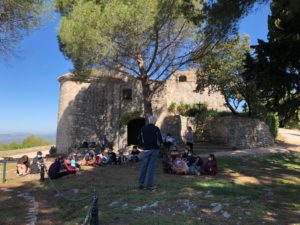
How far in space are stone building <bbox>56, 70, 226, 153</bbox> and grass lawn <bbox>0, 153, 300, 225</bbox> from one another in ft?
37.8

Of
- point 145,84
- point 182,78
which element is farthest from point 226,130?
point 182,78

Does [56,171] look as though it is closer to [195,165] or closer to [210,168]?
[195,165]

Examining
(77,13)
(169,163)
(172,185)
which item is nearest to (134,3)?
(77,13)

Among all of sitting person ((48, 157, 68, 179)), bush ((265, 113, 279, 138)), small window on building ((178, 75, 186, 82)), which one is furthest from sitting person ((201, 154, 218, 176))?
small window on building ((178, 75, 186, 82))

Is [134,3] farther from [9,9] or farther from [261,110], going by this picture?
[261,110]

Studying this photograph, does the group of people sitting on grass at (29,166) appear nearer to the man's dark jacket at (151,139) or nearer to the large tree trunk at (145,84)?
the large tree trunk at (145,84)

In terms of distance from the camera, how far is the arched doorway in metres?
23.7

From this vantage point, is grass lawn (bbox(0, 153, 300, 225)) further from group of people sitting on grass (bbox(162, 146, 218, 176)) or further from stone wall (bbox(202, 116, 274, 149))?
stone wall (bbox(202, 116, 274, 149))

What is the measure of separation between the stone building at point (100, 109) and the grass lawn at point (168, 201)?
1151 centimetres

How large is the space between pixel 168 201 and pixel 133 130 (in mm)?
17484

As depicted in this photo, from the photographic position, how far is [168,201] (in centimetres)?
651

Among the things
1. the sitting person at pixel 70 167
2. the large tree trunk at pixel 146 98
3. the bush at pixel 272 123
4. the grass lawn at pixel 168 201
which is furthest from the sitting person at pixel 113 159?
the bush at pixel 272 123

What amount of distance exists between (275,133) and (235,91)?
3.89 m

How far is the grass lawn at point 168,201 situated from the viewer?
560cm
